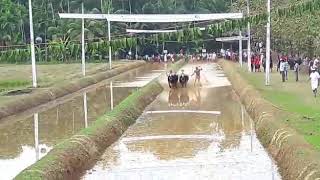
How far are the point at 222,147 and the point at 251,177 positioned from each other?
13.5ft

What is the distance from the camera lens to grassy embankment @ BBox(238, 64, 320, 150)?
58.6 feet

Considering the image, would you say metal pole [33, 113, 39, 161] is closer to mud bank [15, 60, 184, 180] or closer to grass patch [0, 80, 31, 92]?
mud bank [15, 60, 184, 180]

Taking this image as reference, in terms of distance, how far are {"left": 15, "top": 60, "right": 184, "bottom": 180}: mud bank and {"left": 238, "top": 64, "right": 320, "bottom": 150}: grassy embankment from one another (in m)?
5.63

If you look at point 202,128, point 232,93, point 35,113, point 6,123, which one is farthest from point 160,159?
point 232,93

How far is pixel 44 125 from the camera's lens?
75.7ft

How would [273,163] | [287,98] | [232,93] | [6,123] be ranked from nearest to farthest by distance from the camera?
[273,163] < [6,123] < [287,98] < [232,93]

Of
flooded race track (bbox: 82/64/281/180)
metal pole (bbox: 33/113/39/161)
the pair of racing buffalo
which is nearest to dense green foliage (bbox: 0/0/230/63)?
the pair of racing buffalo

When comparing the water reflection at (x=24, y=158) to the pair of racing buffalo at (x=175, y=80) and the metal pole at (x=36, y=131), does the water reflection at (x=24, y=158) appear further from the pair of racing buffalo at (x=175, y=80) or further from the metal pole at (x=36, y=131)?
the pair of racing buffalo at (x=175, y=80)

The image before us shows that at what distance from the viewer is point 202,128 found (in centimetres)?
2192

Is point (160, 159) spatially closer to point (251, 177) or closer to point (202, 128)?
point (251, 177)

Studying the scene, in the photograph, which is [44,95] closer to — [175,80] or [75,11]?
[175,80]

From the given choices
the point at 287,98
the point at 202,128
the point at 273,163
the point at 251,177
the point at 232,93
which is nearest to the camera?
the point at 251,177

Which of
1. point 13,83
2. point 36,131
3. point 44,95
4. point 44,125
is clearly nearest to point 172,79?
point 44,95

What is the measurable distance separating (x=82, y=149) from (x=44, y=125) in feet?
22.4
